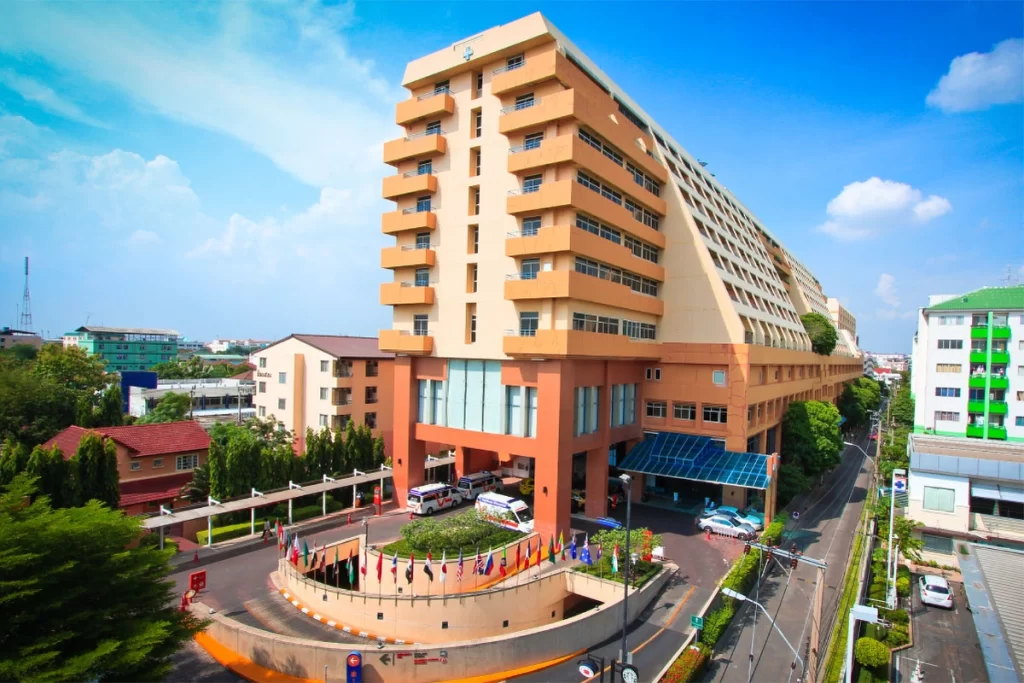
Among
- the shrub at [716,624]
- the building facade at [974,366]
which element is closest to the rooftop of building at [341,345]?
the shrub at [716,624]

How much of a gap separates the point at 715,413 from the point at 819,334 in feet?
114

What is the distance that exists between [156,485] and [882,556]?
1901 inches

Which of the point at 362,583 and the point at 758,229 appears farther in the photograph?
the point at 758,229

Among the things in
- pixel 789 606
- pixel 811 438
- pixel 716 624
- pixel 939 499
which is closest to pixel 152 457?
pixel 716 624

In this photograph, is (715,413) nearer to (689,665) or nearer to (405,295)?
(689,665)

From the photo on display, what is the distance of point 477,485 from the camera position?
139 feet

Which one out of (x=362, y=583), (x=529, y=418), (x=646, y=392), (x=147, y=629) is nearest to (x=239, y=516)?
(x=362, y=583)

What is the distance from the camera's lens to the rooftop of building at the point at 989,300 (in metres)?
55.5

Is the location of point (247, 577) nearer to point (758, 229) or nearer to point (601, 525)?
point (601, 525)

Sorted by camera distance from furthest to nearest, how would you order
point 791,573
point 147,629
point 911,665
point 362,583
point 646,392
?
point 646,392
point 791,573
point 362,583
point 911,665
point 147,629

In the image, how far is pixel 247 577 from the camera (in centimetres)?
2848

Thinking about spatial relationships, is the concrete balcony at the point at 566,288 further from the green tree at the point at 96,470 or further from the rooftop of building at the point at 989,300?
the rooftop of building at the point at 989,300

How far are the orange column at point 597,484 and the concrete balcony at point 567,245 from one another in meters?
13.1

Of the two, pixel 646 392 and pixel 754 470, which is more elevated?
pixel 646 392
